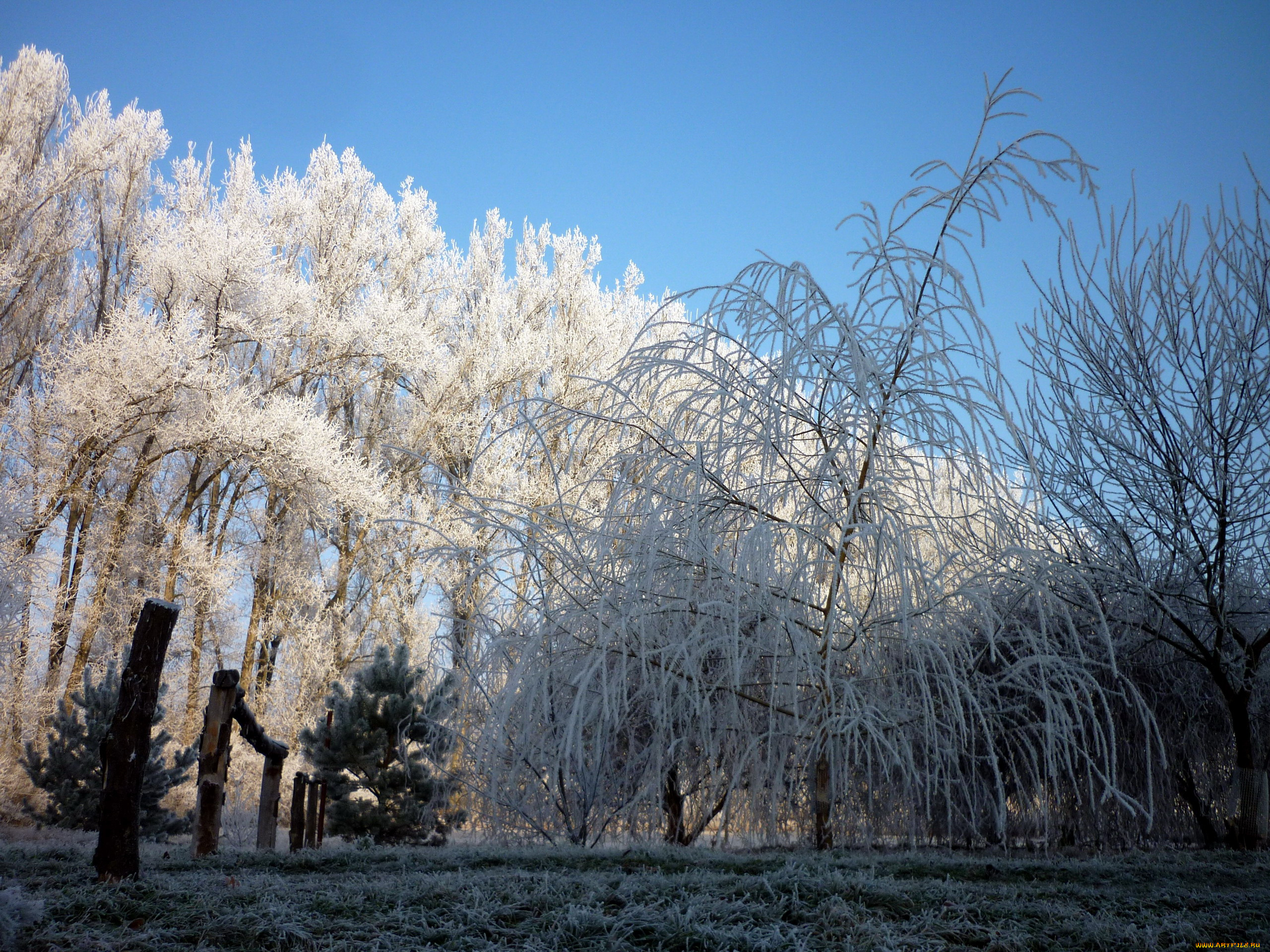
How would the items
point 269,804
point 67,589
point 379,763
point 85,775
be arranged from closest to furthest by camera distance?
point 269,804, point 379,763, point 85,775, point 67,589

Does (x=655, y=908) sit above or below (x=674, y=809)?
above

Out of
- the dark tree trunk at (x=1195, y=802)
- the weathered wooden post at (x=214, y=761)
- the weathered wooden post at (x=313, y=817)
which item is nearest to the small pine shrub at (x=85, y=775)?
the weathered wooden post at (x=313, y=817)

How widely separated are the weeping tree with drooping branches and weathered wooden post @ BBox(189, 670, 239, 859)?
140 cm

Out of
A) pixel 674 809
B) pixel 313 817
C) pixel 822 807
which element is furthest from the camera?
pixel 313 817

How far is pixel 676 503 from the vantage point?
3.78m

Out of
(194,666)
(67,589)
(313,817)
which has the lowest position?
(313,817)

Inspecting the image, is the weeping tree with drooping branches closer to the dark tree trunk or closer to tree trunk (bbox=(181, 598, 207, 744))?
the dark tree trunk

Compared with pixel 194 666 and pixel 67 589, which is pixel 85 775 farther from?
pixel 194 666

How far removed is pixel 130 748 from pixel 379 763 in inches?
195

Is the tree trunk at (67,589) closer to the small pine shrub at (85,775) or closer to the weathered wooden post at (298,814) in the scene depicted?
the small pine shrub at (85,775)

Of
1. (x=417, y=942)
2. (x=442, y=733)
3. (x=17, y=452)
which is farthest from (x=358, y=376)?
(x=417, y=942)

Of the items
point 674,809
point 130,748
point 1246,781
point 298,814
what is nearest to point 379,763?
point 298,814

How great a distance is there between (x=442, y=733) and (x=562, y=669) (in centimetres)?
113

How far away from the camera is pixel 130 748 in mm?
2832
